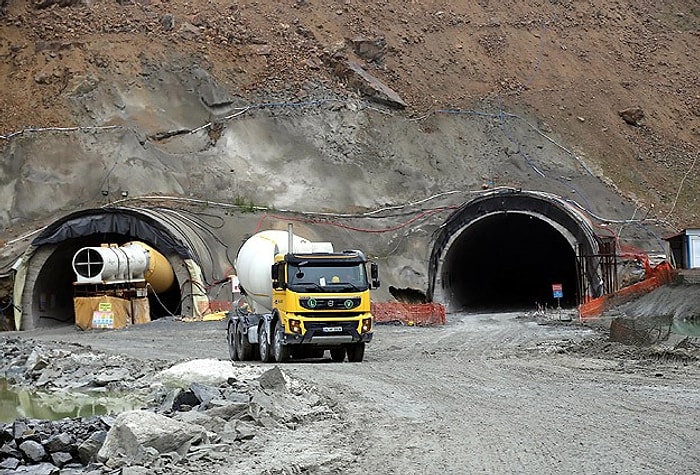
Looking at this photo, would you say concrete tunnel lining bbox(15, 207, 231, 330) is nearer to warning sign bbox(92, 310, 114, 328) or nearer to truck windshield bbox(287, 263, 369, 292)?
warning sign bbox(92, 310, 114, 328)

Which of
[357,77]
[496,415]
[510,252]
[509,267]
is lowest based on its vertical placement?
[496,415]

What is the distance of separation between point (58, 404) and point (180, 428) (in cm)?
849

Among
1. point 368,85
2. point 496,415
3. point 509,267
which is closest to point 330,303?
point 496,415

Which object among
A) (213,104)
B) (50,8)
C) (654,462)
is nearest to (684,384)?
(654,462)

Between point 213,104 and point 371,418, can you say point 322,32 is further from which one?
point 371,418

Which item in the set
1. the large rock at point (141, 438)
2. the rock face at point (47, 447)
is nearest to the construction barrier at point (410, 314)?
the rock face at point (47, 447)

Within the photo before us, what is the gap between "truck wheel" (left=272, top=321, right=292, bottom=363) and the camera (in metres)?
22.5

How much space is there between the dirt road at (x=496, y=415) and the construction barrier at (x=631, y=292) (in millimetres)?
6181

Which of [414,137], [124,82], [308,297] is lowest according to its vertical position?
[308,297]

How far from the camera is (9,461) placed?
11719 mm

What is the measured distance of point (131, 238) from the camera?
40.3 meters

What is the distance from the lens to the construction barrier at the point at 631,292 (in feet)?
101

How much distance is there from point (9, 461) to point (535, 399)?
23.6 ft

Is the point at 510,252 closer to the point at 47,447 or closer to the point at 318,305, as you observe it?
the point at 318,305
